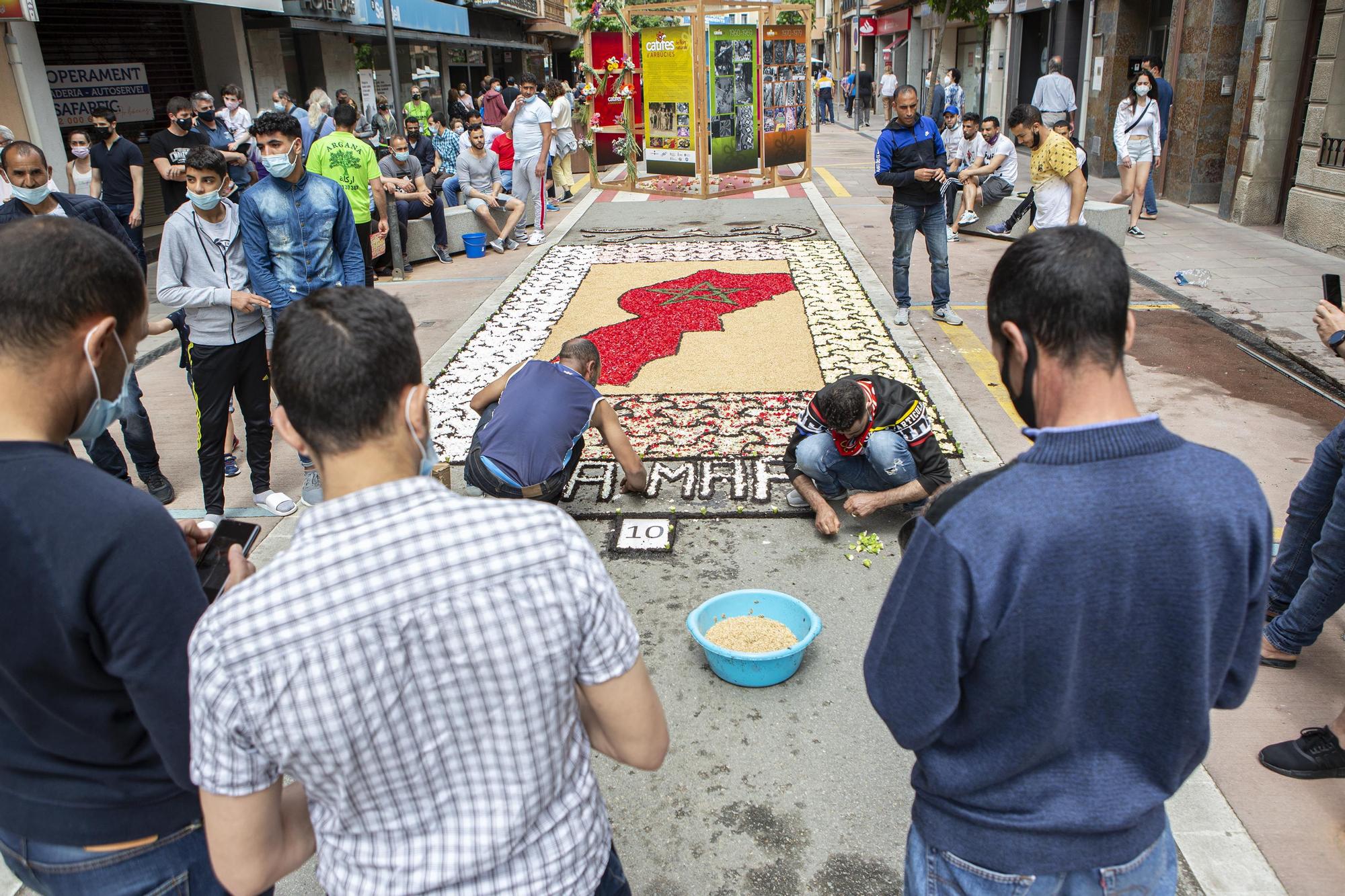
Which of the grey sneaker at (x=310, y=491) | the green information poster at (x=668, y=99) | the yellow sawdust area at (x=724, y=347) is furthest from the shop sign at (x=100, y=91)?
the grey sneaker at (x=310, y=491)

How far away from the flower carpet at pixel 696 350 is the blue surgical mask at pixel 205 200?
1819 millimetres

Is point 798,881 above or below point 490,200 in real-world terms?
below

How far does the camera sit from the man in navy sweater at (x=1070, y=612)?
4.68ft

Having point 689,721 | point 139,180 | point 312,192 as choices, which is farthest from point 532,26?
point 689,721

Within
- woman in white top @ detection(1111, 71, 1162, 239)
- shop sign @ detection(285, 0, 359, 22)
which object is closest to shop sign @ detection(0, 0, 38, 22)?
shop sign @ detection(285, 0, 359, 22)

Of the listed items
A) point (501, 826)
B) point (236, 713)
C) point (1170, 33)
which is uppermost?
point (1170, 33)

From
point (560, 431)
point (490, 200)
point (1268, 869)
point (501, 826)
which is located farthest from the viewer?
point (490, 200)

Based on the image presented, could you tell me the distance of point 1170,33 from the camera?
1428 cm

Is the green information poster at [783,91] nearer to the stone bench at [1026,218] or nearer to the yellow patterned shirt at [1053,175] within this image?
the stone bench at [1026,218]

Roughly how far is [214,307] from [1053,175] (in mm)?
6905

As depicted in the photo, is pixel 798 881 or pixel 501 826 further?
pixel 798 881

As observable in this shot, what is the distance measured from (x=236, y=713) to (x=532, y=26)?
1544 inches

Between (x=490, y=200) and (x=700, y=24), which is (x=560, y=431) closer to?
(x=490, y=200)

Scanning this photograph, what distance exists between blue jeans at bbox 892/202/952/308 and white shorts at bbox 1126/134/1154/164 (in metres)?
5.37
